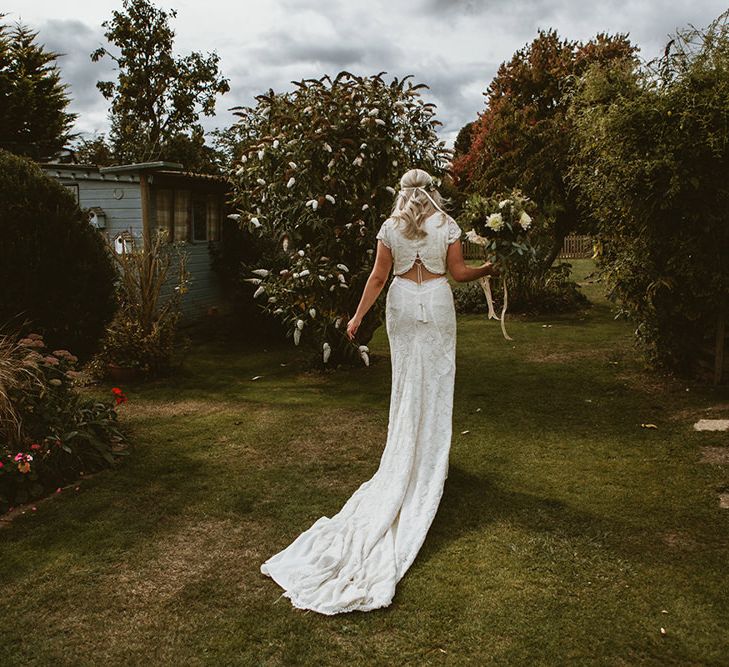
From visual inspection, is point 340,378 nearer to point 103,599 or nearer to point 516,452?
point 516,452

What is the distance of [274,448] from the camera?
6.04 m

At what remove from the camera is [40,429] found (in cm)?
527

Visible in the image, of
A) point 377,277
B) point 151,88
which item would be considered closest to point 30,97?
point 151,88

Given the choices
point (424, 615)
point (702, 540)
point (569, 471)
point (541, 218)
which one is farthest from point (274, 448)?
point (541, 218)

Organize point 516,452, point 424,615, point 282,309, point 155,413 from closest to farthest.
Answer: point 424,615 < point 516,452 < point 155,413 < point 282,309

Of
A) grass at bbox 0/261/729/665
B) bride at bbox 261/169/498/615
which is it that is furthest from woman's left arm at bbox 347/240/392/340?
grass at bbox 0/261/729/665

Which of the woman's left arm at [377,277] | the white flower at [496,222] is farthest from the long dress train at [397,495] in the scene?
the white flower at [496,222]

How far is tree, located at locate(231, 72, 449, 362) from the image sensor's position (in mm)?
8055

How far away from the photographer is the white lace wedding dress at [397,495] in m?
3.59

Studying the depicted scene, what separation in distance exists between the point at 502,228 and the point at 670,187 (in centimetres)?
284

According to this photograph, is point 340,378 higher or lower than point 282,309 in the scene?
lower

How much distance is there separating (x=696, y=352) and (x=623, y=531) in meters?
4.33

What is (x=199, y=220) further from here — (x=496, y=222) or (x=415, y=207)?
(x=496, y=222)

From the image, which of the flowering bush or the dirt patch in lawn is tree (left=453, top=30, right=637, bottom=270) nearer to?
the dirt patch in lawn
